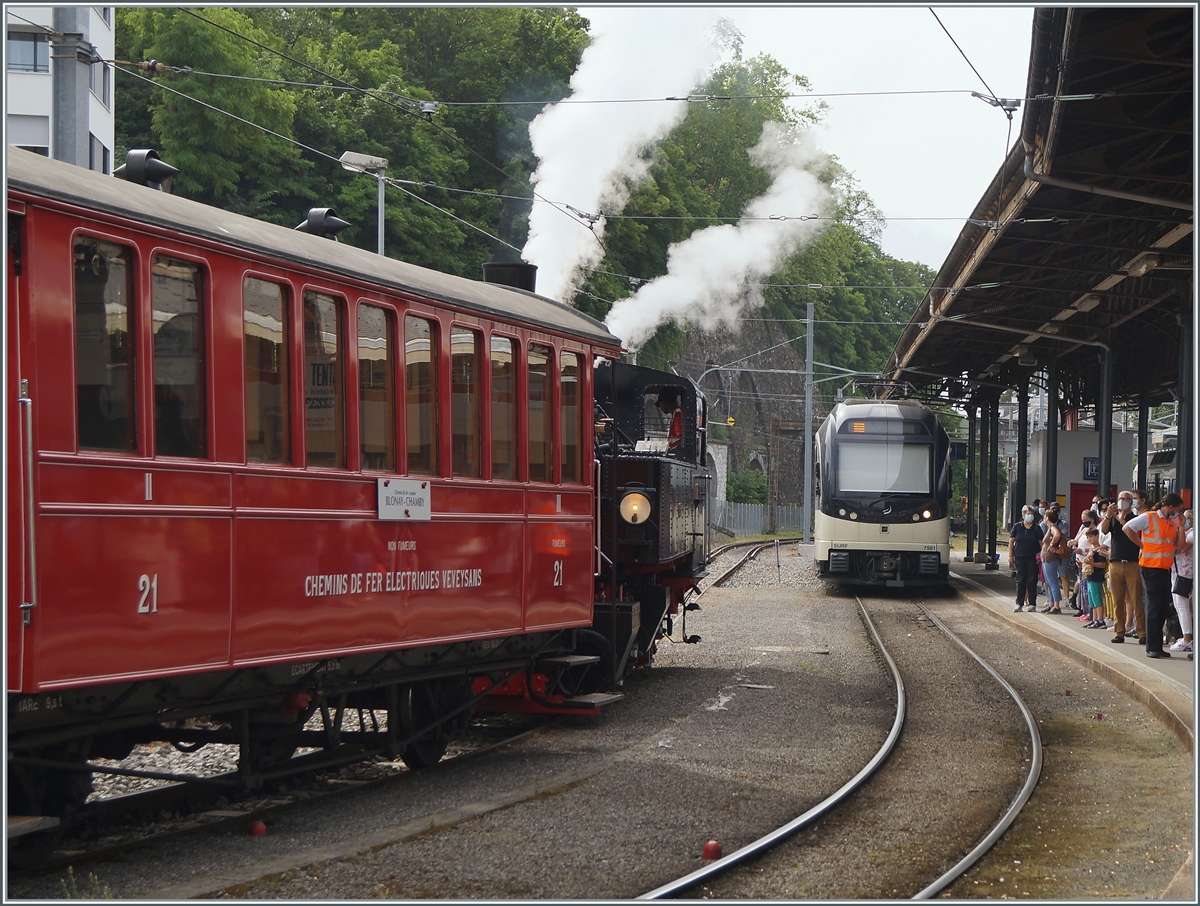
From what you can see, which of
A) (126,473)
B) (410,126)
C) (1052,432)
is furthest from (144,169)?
(410,126)

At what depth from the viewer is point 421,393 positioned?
841 centimetres

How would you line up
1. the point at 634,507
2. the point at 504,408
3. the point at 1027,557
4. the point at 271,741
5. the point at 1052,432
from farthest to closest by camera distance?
1. the point at 1052,432
2. the point at 1027,557
3. the point at 634,507
4. the point at 504,408
5. the point at 271,741

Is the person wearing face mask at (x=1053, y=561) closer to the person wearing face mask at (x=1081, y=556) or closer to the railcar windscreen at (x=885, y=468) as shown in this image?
the person wearing face mask at (x=1081, y=556)

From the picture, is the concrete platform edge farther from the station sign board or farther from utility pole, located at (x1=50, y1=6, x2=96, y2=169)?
utility pole, located at (x1=50, y1=6, x2=96, y2=169)

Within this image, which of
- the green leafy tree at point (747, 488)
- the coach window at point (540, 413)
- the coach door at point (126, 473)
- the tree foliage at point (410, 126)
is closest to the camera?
the coach door at point (126, 473)

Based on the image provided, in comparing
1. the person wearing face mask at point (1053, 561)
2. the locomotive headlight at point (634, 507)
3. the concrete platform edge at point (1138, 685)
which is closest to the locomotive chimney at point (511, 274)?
the locomotive headlight at point (634, 507)

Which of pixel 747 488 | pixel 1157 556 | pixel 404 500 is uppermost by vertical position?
pixel 404 500

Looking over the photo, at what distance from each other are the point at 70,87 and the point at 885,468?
16.2 m

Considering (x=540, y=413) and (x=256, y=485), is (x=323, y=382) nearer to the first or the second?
(x=256, y=485)

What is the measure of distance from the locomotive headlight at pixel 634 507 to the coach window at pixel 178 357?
5.87 metres

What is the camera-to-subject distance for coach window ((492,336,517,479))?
30.2 ft

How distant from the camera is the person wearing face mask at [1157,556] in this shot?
14.2 meters

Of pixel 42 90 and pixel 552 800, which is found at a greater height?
pixel 42 90

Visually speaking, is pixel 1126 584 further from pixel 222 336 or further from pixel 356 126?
pixel 356 126
